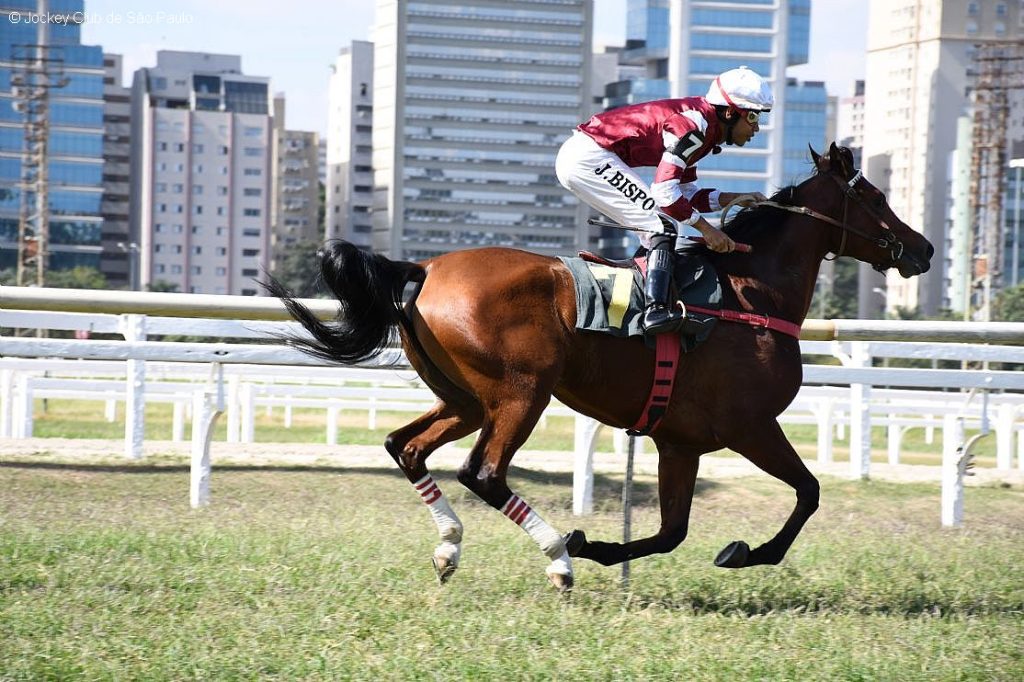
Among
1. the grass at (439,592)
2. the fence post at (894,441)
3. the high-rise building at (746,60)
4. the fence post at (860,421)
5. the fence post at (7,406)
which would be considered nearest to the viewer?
the grass at (439,592)

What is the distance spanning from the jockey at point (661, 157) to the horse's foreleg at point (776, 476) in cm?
58

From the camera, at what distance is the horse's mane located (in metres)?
6.43

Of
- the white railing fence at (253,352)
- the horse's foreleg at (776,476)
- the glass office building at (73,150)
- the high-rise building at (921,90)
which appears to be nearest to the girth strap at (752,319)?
the horse's foreleg at (776,476)

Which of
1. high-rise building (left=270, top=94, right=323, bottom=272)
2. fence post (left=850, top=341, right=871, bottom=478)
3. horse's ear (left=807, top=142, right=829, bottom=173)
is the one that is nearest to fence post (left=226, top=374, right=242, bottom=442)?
fence post (left=850, top=341, right=871, bottom=478)

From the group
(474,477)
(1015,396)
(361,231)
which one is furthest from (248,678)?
(361,231)

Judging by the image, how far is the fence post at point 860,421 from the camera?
9211mm

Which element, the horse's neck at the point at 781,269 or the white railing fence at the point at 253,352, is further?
the white railing fence at the point at 253,352

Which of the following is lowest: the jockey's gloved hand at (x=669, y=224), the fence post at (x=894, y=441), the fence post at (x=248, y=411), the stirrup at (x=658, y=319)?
the fence post at (x=894, y=441)

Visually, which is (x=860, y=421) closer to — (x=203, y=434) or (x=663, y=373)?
(x=663, y=373)

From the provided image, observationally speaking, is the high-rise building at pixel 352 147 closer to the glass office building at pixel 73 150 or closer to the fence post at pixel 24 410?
the glass office building at pixel 73 150

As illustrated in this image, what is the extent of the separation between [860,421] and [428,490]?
438 centimetres

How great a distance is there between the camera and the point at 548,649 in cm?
474

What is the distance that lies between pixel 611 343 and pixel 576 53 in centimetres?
14946

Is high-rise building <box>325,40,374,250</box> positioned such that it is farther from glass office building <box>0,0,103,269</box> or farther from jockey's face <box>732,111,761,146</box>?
jockey's face <box>732,111,761,146</box>
